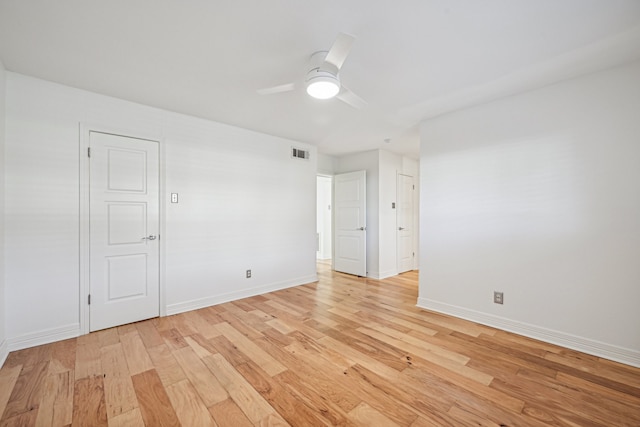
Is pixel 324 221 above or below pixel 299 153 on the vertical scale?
below

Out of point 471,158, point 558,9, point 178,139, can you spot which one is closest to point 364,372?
point 471,158

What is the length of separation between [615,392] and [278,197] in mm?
4031

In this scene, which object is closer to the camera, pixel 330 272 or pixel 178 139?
pixel 178 139

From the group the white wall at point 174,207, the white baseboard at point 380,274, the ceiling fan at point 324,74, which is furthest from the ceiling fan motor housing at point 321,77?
the white baseboard at point 380,274

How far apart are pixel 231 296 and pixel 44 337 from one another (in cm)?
186

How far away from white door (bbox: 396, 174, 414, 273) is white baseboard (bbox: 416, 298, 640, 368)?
2.22m

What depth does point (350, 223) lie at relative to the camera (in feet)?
17.9

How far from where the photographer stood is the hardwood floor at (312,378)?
1.63m

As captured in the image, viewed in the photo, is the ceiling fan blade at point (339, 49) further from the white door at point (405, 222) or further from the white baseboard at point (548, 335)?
the white door at point (405, 222)

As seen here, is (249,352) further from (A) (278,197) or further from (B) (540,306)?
(B) (540,306)

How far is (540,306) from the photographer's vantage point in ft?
8.66

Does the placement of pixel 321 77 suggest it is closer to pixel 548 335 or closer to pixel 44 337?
pixel 548 335

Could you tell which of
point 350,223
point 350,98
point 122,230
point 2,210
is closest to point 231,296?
point 122,230

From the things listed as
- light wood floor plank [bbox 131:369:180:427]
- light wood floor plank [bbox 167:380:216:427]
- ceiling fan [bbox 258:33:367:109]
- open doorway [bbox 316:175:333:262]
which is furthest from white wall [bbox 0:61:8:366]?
open doorway [bbox 316:175:333:262]
